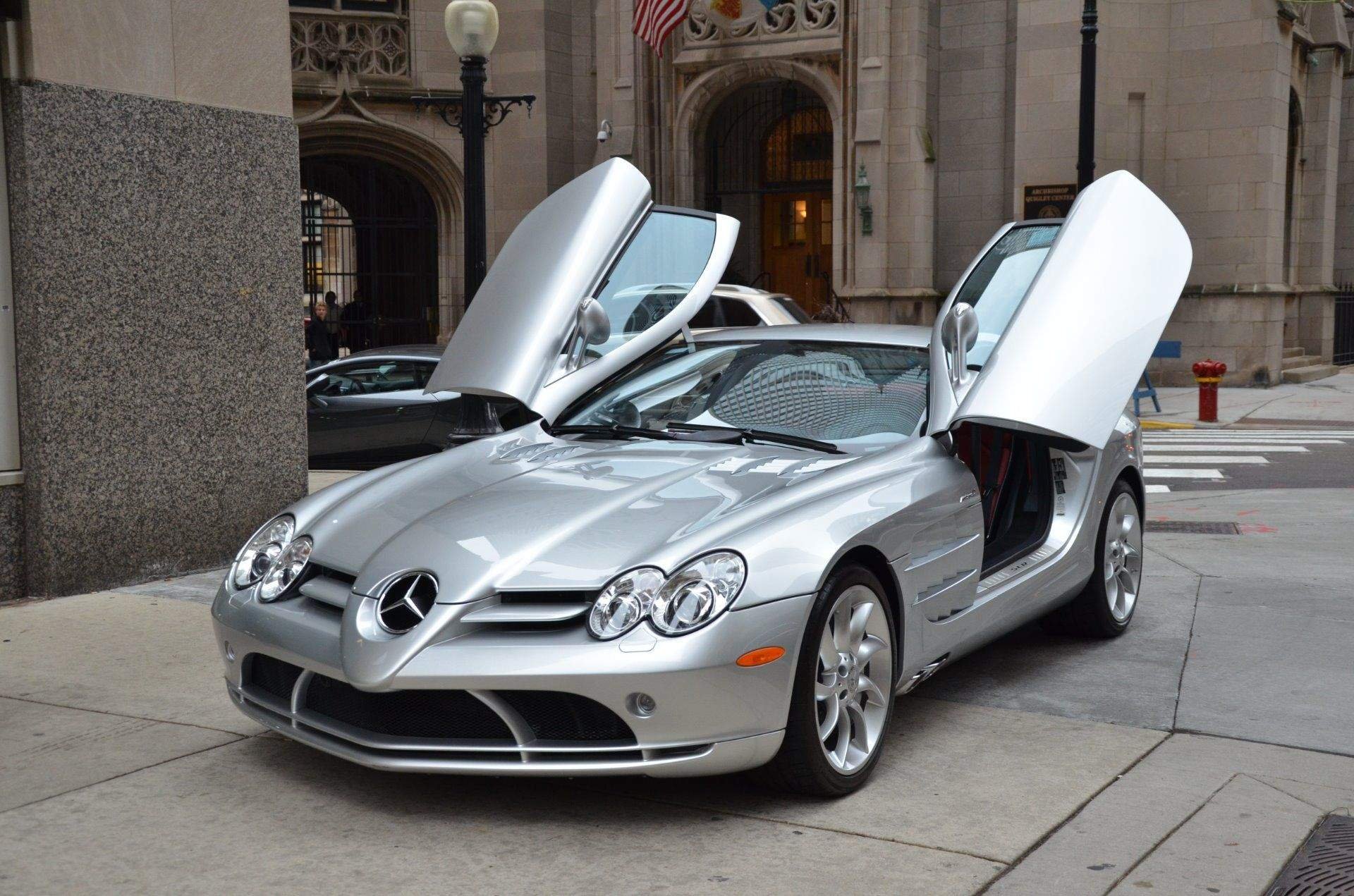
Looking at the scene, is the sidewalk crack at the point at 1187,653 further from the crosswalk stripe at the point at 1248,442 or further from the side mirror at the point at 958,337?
the crosswalk stripe at the point at 1248,442

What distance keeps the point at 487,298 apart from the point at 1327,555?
5.34 metres

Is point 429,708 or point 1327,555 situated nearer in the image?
point 429,708

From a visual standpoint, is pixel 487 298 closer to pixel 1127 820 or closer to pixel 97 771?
pixel 97 771

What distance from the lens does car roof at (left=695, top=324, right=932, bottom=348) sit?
5.60m

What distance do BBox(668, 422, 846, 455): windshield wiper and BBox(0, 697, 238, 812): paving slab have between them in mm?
1941

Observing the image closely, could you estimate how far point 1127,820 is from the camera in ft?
13.1

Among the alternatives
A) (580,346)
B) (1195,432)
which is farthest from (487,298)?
(1195,432)

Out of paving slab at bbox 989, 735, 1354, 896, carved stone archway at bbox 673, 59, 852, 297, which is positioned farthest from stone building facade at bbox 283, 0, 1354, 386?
paving slab at bbox 989, 735, 1354, 896

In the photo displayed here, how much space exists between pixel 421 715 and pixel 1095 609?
130 inches

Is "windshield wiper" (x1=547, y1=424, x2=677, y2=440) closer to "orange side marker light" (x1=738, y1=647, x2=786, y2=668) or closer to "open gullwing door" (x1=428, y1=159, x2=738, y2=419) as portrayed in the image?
"open gullwing door" (x1=428, y1=159, x2=738, y2=419)

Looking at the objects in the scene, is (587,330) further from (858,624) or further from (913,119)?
(913,119)

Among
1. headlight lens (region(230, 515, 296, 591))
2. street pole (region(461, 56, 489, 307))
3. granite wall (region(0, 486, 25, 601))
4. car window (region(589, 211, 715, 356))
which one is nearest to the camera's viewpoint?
headlight lens (region(230, 515, 296, 591))

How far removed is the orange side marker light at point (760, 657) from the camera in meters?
3.80

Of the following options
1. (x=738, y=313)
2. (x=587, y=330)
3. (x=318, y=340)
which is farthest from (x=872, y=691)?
(x=318, y=340)
